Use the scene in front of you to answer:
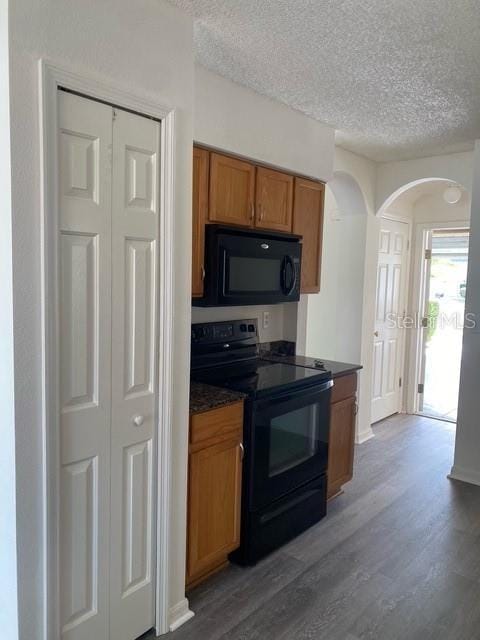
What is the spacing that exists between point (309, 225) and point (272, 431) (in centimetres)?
143

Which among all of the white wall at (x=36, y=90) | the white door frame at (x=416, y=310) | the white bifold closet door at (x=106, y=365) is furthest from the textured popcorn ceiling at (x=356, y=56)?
the white door frame at (x=416, y=310)

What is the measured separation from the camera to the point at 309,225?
3.25 m

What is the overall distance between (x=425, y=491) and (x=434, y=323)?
8.28 ft

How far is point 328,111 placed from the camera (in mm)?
3023

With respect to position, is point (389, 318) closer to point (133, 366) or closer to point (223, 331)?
point (223, 331)

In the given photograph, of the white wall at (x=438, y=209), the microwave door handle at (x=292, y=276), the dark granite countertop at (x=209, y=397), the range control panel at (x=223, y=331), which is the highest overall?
the white wall at (x=438, y=209)

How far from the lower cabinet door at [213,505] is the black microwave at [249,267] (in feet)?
2.50

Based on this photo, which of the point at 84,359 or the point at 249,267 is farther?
the point at 249,267

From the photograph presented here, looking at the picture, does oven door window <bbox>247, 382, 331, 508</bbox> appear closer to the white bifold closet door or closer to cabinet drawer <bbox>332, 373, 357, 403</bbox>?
cabinet drawer <bbox>332, 373, 357, 403</bbox>

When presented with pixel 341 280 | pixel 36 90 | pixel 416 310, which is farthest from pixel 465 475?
pixel 36 90

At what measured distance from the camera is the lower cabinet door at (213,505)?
2223 mm

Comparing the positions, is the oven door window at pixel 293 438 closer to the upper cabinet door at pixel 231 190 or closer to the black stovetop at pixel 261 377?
the black stovetop at pixel 261 377

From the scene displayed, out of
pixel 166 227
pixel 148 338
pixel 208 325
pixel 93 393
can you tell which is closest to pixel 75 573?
pixel 93 393

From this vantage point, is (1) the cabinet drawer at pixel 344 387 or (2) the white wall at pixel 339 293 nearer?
(1) the cabinet drawer at pixel 344 387
